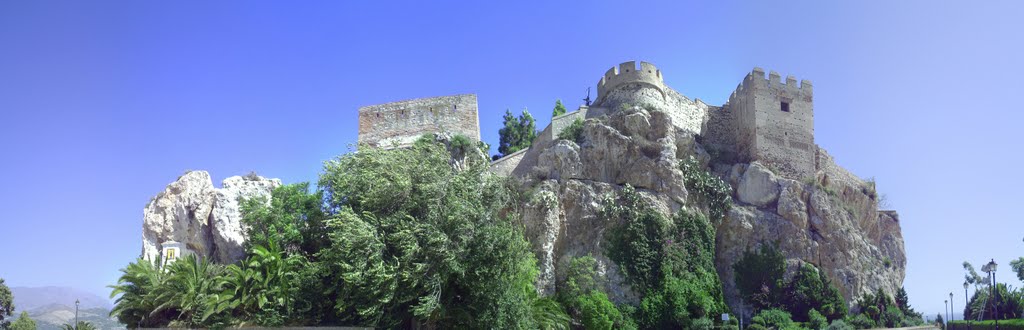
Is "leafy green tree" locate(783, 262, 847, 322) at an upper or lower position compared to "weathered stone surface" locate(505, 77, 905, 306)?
lower

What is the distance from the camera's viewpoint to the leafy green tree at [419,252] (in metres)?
21.4

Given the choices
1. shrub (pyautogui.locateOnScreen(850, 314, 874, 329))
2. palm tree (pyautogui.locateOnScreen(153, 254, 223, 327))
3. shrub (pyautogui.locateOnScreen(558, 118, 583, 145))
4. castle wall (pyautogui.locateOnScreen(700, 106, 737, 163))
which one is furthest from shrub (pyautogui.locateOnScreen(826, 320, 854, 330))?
palm tree (pyautogui.locateOnScreen(153, 254, 223, 327))

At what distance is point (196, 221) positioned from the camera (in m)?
26.2

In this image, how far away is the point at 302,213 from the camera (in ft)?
84.1

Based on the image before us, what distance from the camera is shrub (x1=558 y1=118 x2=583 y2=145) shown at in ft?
104

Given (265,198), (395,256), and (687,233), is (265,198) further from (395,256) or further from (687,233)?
(687,233)

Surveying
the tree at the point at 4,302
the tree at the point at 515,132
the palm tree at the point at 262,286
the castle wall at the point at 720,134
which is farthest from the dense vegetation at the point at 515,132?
the tree at the point at 4,302

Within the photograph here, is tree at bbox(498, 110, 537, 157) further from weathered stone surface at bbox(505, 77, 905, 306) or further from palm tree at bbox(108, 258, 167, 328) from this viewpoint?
palm tree at bbox(108, 258, 167, 328)

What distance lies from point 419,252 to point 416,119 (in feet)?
36.5

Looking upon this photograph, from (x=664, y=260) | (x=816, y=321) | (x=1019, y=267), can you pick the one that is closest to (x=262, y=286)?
(x=664, y=260)

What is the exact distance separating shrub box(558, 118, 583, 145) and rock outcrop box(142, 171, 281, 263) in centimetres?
1286

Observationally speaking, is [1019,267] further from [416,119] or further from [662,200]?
[416,119]

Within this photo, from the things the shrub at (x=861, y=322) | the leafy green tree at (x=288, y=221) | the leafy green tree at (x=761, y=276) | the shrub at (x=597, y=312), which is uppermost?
the leafy green tree at (x=288, y=221)

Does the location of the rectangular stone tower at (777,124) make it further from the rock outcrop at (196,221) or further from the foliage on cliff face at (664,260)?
the rock outcrop at (196,221)
